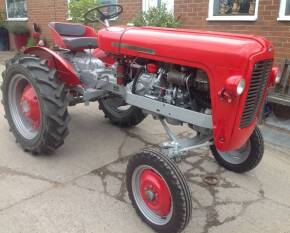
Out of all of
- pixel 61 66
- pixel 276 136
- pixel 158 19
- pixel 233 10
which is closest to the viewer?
pixel 61 66

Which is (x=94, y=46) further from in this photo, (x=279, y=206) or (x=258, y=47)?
(x=279, y=206)

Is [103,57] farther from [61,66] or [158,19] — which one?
[158,19]

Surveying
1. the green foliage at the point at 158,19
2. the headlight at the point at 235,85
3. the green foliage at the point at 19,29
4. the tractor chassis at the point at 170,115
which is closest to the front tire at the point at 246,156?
the tractor chassis at the point at 170,115

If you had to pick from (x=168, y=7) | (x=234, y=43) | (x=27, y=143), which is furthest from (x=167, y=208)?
(x=168, y=7)

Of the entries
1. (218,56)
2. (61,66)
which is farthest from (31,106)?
(218,56)

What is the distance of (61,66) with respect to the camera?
3.59 meters

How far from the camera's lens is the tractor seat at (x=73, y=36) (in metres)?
3.84

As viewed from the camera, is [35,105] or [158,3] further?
[158,3]

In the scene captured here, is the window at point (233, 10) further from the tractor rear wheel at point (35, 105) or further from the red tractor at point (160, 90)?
the tractor rear wheel at point (35, 105)

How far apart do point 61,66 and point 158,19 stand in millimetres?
2716

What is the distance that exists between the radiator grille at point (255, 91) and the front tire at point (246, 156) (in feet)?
2.08

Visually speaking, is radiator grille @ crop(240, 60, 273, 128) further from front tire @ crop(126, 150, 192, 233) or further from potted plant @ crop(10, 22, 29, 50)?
potted plant @ crop(10, 22, 29, 50)

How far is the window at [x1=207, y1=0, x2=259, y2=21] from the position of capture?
17.2 feet

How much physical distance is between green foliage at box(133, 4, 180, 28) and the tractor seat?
1838 millimetres
